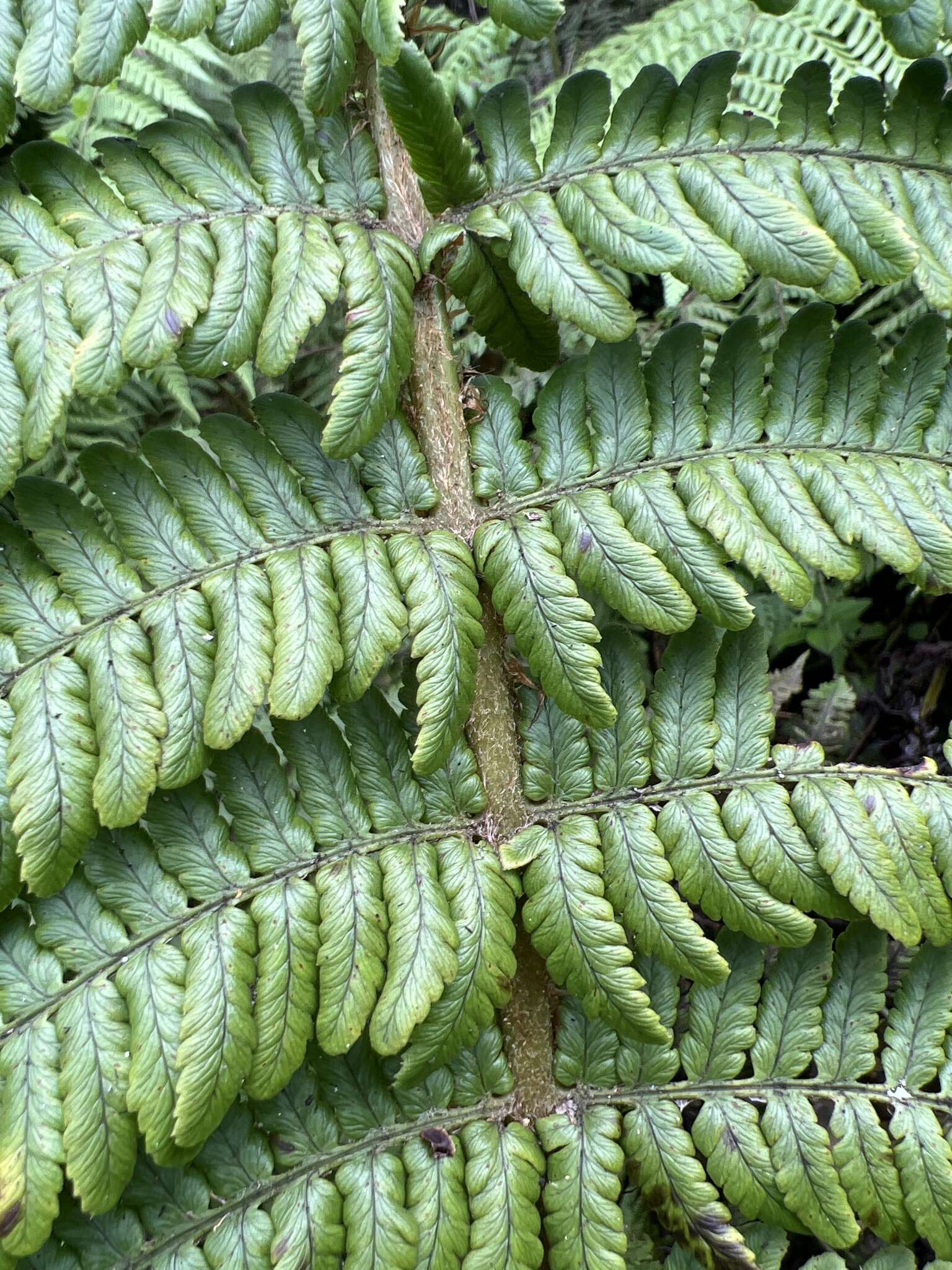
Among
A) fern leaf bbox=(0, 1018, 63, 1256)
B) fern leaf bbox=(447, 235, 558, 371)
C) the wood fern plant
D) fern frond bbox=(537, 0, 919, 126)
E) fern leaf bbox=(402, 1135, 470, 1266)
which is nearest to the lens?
fern leaf bbox=(0, 1018, 63, 1256)

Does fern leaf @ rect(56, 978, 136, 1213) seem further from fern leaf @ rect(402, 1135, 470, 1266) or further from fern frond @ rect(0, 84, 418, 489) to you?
fern frond @ rect(0, 84, 418, 489)

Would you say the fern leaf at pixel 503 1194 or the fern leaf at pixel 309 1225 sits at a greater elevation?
the fern leaf at pixel 309 1225

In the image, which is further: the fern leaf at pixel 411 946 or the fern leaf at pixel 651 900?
the fern leaf at pixel 651 900

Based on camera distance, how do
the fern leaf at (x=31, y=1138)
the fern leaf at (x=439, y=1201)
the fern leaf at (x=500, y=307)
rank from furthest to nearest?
the fern leaf at (x=500, y=307) → the fern leaf at (x=439, y=1201) → the fern leaf at (x=31, y=1138)

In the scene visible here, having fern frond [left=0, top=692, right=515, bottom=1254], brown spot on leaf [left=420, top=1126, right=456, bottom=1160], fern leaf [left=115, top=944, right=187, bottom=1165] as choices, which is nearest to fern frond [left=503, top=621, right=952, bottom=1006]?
fern frond [left=0, top=692, right=515, bottom=1254]

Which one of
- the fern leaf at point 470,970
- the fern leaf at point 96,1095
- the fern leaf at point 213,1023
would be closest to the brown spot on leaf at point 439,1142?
the fern leaf at point 470,970

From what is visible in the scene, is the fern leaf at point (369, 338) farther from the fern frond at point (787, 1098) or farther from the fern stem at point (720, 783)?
the fern frond at point (787, 1098)
